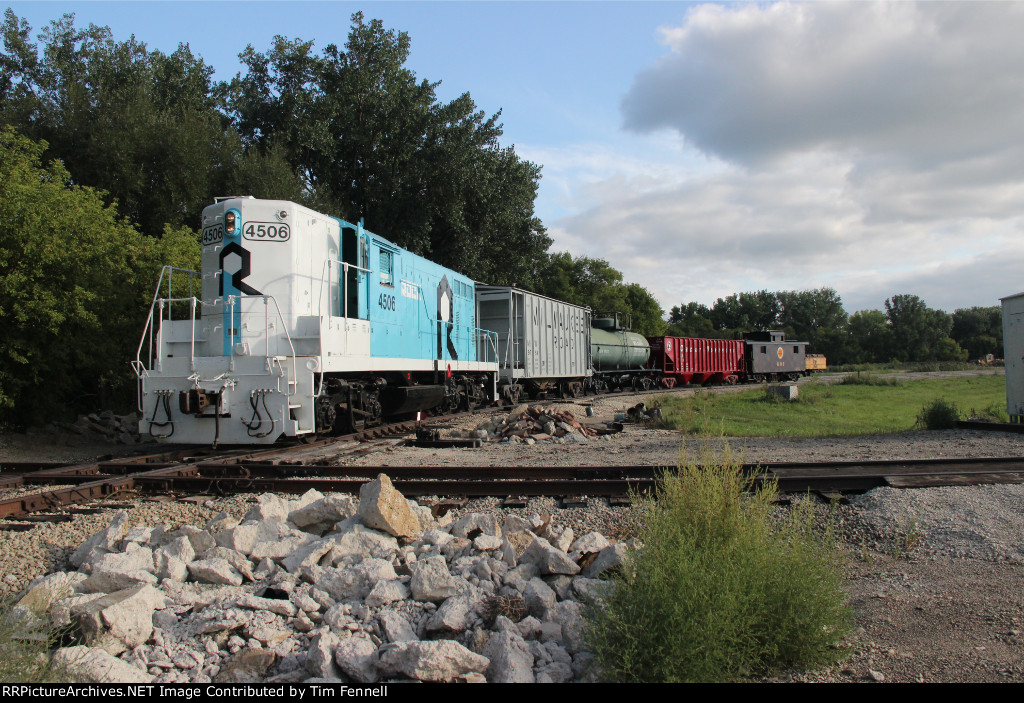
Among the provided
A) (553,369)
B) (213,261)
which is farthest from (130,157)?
(553,369)

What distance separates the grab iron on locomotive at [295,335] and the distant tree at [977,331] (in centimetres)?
11198

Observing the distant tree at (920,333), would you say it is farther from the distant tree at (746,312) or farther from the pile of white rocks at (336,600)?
the pile of white rocks at (336,600)

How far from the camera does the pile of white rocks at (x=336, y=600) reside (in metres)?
3.21

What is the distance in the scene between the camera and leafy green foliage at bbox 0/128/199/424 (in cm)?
1118

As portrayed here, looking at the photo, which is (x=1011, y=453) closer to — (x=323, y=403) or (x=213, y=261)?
(x=323, y=403)

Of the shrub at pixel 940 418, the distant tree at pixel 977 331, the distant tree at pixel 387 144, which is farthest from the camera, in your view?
the distant tree at pixel 977 331

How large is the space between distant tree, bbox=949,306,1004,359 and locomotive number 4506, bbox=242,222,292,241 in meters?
116

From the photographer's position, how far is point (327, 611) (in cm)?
376

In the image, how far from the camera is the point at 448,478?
731cm

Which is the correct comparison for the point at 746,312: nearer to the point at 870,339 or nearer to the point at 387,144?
the point at 870,339

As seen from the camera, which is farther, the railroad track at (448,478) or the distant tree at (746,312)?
the distant tree at (746,312)

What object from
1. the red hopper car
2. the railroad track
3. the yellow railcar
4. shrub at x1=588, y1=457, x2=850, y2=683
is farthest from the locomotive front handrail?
the yellow railcar

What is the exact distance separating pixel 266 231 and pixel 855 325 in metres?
112

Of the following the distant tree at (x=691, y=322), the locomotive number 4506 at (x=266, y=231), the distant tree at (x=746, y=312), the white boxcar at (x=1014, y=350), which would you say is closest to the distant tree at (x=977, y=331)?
the distant tree at (x=746, y=312)
